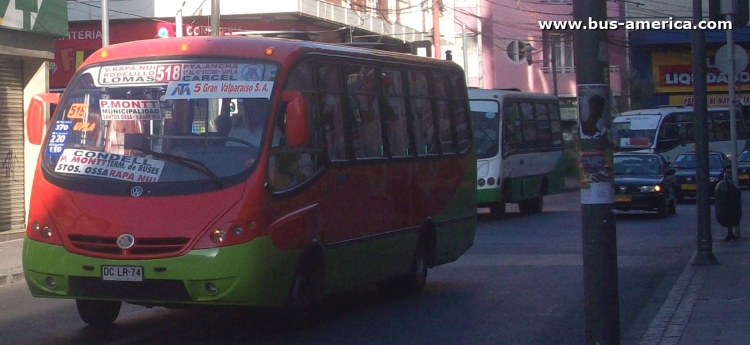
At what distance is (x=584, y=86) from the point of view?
7.28m

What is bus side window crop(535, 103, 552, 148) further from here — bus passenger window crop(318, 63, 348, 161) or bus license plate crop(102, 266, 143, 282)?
bus license plate crop(102, 266, 143, 282)

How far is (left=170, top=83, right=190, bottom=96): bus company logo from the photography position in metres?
9.34

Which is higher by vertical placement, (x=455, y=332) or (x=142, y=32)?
(x=142, y=32)

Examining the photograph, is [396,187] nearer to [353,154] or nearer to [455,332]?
[353,154]

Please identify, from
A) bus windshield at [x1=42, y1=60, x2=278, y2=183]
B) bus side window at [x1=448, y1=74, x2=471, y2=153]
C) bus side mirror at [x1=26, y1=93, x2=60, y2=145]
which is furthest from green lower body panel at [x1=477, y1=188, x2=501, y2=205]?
bus side mirror at [x1=26, y1=93, x2=60, y2=145]

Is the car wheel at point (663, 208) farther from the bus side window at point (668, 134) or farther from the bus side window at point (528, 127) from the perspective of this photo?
the bus side window at point (668, 134)

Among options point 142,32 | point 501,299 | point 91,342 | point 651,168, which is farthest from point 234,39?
point 142,32

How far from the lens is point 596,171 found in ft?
23.8

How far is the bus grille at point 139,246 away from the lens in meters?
8.74

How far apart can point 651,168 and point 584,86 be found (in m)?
21.5

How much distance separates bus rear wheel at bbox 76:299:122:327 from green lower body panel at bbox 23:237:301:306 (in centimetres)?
81

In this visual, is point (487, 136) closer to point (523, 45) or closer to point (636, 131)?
point (636, 131)

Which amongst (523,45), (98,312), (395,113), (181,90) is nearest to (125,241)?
(181,90)

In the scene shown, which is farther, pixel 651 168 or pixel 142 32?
pixel 142 32
